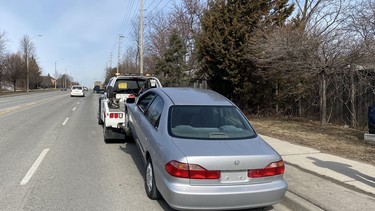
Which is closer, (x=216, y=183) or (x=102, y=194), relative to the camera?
(x=216, y=183)

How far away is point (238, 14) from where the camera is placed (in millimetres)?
16422

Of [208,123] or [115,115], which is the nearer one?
[208,123]

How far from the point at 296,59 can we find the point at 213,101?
27.6 ft

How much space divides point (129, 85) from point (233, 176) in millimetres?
7930

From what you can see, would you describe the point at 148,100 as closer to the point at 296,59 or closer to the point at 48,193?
the point at 48,193

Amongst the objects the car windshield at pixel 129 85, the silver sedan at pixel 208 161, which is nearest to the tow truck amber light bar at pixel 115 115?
the car windshield at pixel 129 85

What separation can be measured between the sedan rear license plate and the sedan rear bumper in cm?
8

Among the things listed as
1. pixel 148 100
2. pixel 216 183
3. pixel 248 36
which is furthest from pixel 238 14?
pixel 216 183

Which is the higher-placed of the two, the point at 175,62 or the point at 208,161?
the point at 175,62

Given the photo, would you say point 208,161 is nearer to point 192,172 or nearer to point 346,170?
Answer: point 192,172

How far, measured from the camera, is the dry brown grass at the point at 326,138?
8.79 metres

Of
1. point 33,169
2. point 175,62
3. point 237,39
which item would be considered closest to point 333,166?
point 33,169

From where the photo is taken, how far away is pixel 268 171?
4.81 meters

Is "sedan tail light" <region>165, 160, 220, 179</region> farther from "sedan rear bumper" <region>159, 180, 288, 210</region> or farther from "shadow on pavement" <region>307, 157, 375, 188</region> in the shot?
"shadow on pavement" <region>307, 157, 375, 188</region>
